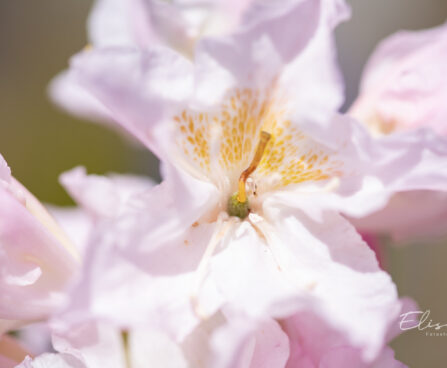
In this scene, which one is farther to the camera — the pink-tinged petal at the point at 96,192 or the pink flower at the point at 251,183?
the pink-tinged petal at the point at 96,192

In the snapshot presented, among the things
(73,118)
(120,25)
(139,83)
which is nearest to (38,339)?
(120,25)

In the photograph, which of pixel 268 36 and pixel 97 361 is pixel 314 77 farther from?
pixel 97 361

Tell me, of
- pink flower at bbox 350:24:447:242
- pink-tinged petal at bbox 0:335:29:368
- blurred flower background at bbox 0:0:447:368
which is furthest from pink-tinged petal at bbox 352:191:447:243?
blurred flower background at bbox 0:0:447:368

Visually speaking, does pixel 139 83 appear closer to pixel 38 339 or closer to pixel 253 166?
pixel 253 166

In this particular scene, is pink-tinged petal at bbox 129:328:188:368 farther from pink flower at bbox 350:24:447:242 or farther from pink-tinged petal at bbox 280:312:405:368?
pink flower at bbox 350:24:447:242

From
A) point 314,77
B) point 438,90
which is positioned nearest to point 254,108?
point 314,77

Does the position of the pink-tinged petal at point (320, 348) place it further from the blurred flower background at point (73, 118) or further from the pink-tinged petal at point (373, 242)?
the blurred flower background at point (73, 118)

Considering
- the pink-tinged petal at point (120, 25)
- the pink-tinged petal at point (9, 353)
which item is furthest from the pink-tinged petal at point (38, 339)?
the pink-tinged petal at point (120, 25)
